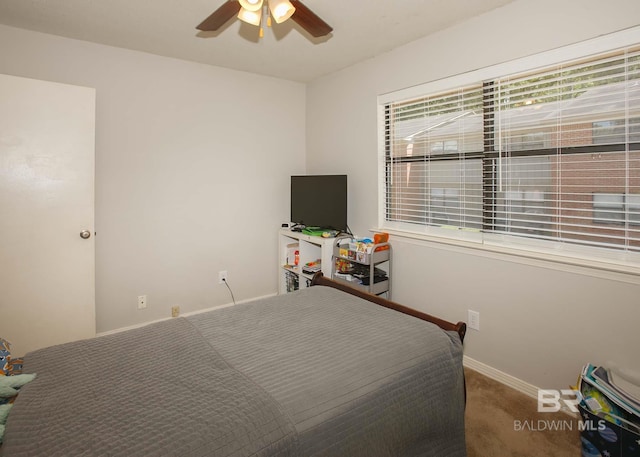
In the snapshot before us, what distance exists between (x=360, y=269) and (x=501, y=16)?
2.10 meters

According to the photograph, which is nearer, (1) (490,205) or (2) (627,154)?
(2) (627,154)

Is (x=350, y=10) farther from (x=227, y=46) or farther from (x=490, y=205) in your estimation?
(x=490, y=205)

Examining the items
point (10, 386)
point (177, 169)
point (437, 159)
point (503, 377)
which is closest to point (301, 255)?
point (177, 169)

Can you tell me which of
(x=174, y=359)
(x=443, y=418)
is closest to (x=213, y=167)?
(x=174, y=359)

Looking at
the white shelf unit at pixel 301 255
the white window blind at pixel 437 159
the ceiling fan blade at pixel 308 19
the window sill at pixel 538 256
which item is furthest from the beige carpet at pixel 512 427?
the ceiling fan blade at pixel 308 19

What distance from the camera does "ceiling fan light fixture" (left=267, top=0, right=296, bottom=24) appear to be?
162cm

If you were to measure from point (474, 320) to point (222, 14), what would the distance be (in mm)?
2502

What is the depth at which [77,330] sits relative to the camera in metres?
2.60

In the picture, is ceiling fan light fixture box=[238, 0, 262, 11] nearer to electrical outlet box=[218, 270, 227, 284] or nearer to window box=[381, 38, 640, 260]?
window box=[381, 38, 640, 260]

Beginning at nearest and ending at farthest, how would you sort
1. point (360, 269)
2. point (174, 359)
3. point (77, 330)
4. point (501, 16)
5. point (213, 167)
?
point (174, 359) → point (501, 16) → point (77, 330) → point (360, 269) → point (213, 167)

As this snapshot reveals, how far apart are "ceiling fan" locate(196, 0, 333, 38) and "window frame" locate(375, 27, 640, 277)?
1.17 metres

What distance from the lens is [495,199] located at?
2.41m

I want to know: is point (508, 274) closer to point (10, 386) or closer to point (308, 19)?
point (308, 19)

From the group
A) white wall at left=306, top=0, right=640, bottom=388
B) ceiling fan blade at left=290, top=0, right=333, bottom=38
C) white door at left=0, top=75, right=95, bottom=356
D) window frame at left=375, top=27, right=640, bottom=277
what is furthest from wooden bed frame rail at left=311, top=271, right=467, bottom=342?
white door at left=0, top=75, right=95, bottom=356
